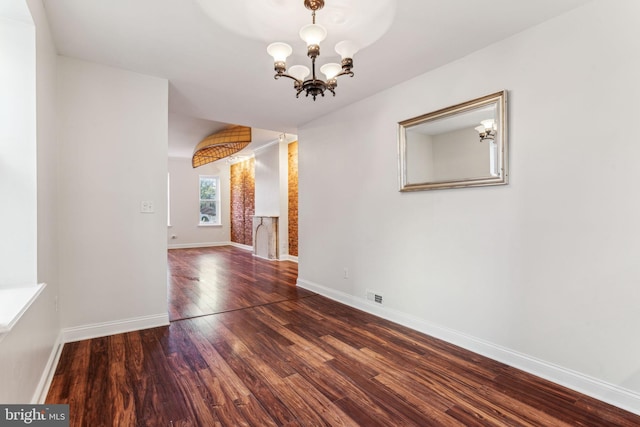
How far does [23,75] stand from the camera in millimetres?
1853

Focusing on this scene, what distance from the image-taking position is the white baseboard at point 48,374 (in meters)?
1.81

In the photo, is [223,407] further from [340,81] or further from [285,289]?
[340,81]

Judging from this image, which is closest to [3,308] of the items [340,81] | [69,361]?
[69,361]

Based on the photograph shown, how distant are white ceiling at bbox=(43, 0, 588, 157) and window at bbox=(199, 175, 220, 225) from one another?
6.55 m

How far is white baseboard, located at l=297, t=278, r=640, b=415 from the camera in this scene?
185 cm

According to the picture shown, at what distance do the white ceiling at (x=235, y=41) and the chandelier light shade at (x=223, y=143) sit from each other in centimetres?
220

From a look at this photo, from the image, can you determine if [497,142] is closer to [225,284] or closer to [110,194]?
[110,194]

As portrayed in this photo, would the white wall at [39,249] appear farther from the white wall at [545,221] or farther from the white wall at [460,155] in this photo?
the white wall at [460,155]

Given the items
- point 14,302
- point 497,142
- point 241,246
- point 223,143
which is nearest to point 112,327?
point 14,302

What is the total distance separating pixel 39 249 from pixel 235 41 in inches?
78.6

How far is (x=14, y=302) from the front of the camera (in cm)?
157

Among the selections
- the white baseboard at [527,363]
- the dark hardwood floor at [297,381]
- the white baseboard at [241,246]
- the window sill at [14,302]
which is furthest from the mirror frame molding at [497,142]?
the white baseboard at [241,246]

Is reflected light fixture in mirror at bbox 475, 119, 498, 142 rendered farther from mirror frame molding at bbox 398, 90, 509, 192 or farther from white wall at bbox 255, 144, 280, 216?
white wall at bbox 255, 144, 280, 216

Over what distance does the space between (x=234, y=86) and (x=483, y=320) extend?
10.8 ft
